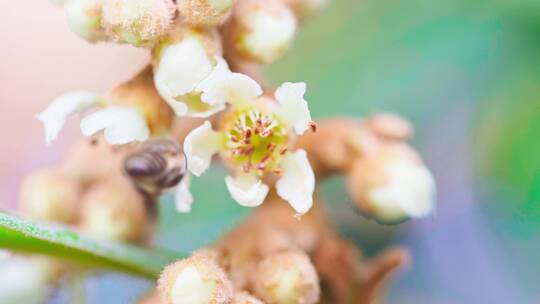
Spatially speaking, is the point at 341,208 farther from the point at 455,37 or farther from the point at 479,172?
the point at 455,37

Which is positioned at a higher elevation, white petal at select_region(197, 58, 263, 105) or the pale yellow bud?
white petal at select_region(197, 58, 263, 105)

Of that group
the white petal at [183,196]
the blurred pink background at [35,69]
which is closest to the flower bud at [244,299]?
the white petal at [183,196]

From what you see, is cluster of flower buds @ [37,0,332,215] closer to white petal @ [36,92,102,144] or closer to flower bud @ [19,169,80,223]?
white petal @ [36,92,102,144]

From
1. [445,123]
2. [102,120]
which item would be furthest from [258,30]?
[445,123]

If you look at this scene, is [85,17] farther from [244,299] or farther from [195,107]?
[244,299]

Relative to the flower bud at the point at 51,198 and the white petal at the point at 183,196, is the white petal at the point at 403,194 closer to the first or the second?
the white petal at the point at 183,196

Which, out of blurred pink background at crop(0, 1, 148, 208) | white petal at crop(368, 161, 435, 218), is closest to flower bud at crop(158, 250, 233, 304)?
white petal at crop(368, 161, 435, 218)
